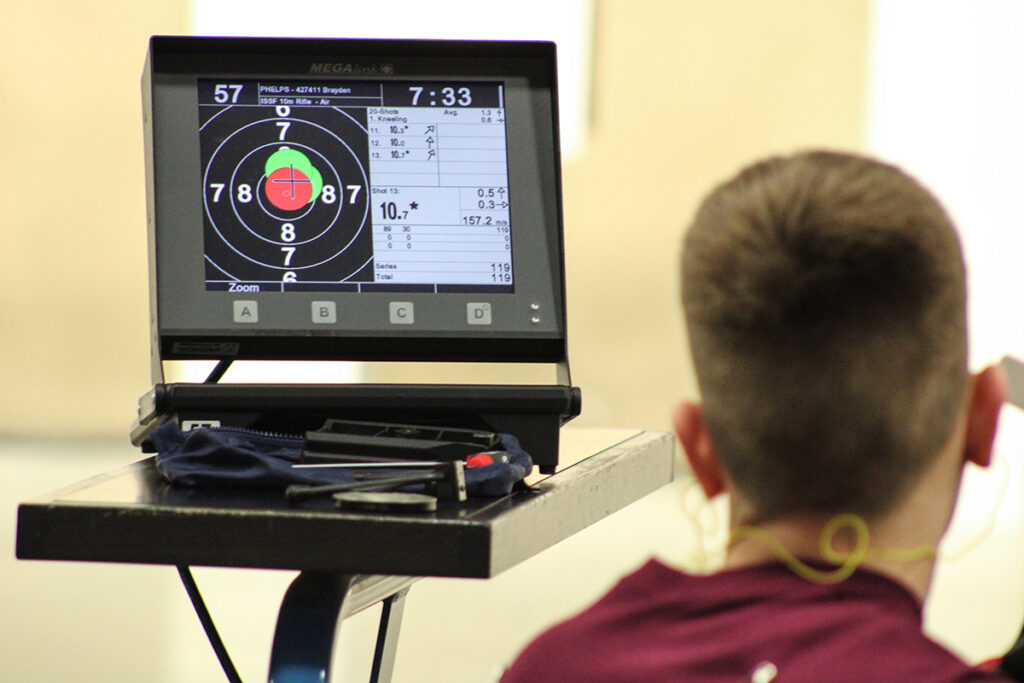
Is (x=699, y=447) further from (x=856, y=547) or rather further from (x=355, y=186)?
(x=355, y=186)

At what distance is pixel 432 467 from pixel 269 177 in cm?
42

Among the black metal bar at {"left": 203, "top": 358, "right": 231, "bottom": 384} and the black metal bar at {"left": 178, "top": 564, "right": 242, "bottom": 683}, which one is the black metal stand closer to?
the black metal bar at {"left": 178, "top": 564, "right": 242, "bottom": 683}

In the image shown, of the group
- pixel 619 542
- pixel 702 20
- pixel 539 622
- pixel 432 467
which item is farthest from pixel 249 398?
pixel 702 20

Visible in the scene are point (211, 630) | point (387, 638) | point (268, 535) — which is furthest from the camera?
point (387, 638)

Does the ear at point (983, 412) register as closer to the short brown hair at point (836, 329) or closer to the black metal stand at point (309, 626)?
the short brown hair at point (836, 329)

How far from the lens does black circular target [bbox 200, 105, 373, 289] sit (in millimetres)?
1238

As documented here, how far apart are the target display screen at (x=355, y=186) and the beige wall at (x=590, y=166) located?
363 centimetres

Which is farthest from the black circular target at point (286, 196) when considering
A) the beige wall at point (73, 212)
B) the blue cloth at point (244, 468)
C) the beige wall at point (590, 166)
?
the beige wall at point (73, 212)

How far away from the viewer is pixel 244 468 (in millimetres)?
995

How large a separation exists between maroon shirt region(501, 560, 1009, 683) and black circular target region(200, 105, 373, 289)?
64cm

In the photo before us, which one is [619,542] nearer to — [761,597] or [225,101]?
[225,101]

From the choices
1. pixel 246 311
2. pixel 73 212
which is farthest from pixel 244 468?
pixel 73 212

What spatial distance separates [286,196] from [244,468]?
365 millimetres

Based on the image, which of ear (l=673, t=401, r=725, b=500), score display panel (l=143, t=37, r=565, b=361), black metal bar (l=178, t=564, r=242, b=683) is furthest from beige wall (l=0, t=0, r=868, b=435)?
ear (l=673, t=401, r=725, b=500)
